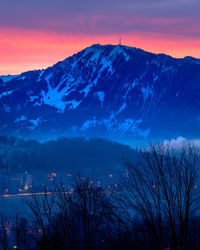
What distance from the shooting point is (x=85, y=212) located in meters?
33.2

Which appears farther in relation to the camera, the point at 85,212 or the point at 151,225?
the point at 85,212

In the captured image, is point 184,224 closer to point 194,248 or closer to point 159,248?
point 159,248

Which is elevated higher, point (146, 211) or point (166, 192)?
point (166, 192)

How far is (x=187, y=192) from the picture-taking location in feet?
80.9

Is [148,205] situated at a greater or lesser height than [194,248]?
greater

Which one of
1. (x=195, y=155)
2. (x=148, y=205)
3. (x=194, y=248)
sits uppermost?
(x=195, y=155)

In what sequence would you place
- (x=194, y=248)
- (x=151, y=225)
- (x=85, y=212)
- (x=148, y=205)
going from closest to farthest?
(x=151, y=225) → (x=148, y=205) → (x=194, y=248) → (x=85, y=212)

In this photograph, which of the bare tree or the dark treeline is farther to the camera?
the dark treeline

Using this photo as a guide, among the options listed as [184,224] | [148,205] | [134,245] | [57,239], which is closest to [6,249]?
[57,239]

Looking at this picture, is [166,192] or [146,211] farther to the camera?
[146,211]

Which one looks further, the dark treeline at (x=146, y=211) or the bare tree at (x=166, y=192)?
the dark treeline at (x=146, y=211)

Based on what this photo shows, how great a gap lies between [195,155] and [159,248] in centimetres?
657

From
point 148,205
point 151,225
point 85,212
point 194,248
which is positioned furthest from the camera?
point 85,212

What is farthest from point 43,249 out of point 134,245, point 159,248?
point 159,248
